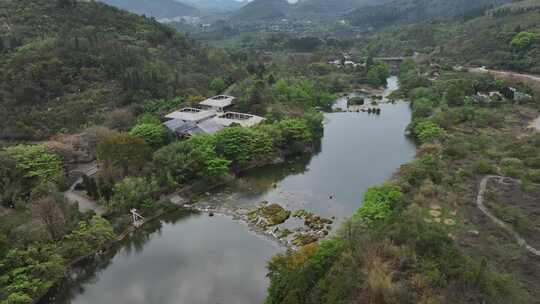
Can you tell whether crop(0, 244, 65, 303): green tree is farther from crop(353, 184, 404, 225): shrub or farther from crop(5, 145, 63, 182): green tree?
crop(353, 184, 404, 225): shrub

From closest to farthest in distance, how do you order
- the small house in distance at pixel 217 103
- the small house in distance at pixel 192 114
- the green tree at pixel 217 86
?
the small house in distance at pixel 192 114 < the small house in distance at pixel 217 103 < the green tree at pixel 217 86

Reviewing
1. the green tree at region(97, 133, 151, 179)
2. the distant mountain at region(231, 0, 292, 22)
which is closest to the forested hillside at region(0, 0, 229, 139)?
the green tree at region(97, 133, 151, 179)

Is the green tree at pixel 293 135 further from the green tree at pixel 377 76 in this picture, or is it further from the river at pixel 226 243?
the green tree at pixel 377 76

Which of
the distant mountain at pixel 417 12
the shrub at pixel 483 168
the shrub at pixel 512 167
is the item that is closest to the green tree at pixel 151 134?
the shrub at pixel 483 168

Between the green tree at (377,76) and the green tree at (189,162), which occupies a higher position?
the green tree at (377,76)

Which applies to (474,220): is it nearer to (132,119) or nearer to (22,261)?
(22,261)

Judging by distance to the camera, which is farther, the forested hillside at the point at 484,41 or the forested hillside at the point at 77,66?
the forested hillside at the point at 484,41

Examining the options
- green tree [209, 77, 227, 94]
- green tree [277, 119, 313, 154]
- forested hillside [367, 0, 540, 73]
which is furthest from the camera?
forested hillside [367, 0, 540, 73]

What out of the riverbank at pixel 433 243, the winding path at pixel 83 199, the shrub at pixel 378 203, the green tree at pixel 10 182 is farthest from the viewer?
the winding path at pixel 83 199
